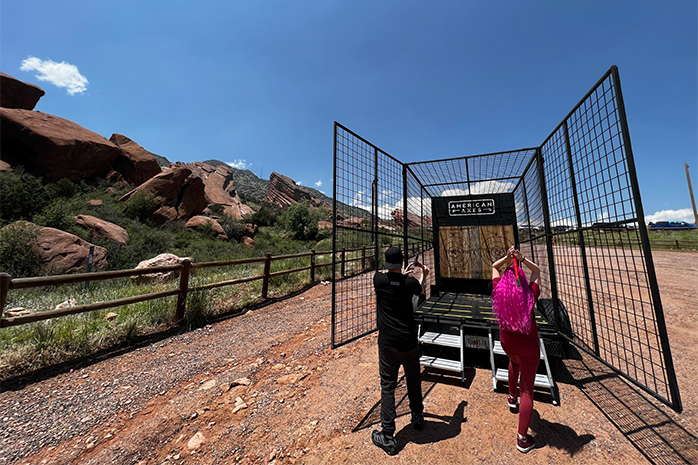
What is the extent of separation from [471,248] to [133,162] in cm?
3373

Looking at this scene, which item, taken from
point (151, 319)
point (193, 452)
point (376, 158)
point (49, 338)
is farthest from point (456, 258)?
point (49, 338)

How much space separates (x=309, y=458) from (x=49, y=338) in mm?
5064

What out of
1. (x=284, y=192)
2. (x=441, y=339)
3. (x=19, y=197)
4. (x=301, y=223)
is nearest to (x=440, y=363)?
(x=441, y=339)

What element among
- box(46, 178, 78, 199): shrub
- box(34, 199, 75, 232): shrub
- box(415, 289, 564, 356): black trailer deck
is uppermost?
box(46, 178, 78, 199): shrub

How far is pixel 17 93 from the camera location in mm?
25281

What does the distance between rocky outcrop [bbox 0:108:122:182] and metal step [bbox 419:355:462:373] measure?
32.1 metres

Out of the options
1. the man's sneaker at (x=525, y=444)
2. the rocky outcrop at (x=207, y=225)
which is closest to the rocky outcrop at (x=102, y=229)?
the rocky outcrop at (x=207, y=225)

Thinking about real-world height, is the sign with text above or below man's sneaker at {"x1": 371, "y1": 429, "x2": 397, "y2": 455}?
above

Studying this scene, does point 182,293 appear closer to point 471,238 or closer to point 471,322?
point 471,322

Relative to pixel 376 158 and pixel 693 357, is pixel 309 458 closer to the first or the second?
pixel 376 158

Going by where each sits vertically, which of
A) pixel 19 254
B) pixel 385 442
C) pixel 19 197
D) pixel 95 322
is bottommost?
pixel 385 442

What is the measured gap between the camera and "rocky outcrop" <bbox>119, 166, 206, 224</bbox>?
23344 mm

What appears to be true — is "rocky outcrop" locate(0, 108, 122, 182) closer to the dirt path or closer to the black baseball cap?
the dirt path

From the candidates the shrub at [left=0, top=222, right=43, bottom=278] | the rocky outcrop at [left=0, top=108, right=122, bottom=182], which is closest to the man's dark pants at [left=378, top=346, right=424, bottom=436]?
the shrub at [left=0, top=222, right=43, bottom=278]
